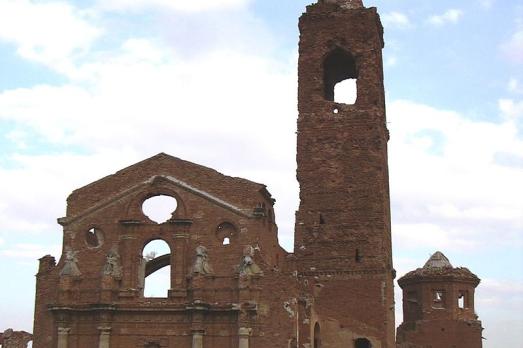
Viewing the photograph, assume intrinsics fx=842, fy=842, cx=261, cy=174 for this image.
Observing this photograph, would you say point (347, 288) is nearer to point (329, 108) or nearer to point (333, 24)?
point (329, 108)

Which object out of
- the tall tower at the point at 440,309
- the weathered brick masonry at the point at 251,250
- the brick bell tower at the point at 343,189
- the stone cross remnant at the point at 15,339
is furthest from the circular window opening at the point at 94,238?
the tall tower at the point at 440,309

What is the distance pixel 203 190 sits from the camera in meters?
25.1

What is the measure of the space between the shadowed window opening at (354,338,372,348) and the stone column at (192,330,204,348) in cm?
484

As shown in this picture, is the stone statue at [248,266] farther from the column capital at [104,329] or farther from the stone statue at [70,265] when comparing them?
the stone statue at [70,265]

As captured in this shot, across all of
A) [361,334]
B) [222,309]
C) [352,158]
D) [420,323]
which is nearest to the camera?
[222,309]

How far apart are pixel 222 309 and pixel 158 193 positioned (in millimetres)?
4143

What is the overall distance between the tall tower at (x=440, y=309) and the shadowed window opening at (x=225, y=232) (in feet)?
41.5

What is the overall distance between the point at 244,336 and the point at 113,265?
4441 mm

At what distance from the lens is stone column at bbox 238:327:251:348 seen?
2336cm

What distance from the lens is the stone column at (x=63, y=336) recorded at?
961 inches

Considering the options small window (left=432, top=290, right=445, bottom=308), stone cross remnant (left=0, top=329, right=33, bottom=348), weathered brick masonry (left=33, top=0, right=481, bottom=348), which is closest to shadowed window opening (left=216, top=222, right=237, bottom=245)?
weathered brick masonry (left=33, top=0, right=481, bottom=348)

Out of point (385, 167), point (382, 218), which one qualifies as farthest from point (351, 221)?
point (385, 167)

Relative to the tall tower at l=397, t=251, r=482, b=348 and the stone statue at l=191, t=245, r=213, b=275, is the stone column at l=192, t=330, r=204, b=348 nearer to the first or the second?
the stone statue at l=191, t=245, r=213, b=275

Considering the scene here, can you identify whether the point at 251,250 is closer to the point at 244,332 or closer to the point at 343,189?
the point at 244,332
